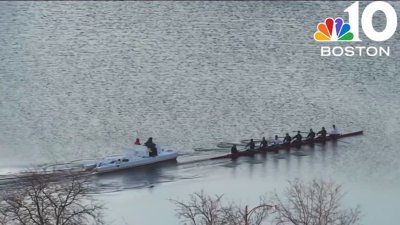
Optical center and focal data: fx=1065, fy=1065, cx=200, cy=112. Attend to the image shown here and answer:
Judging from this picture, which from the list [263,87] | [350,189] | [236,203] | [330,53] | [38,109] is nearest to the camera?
[236,203]

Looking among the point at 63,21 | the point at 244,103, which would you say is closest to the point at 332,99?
the point at 244,103

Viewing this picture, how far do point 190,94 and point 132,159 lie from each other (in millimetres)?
14852

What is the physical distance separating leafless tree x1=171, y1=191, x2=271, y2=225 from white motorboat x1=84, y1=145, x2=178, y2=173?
5037 millimetres

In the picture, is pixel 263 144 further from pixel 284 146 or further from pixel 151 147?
pixel 151 147

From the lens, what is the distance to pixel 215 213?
38.1m

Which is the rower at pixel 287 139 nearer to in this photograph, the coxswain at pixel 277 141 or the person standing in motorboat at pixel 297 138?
the coxswain at pixel 277 141

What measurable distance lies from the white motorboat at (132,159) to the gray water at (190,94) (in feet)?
1.91

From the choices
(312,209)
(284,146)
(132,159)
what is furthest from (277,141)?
(312,209)

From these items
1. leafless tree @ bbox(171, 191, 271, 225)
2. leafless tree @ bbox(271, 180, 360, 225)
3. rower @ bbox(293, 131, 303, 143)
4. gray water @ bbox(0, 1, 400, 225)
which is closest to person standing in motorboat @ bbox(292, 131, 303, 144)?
rower @ bbox(293, 131, 303, 143)

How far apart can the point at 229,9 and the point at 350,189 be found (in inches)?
1701

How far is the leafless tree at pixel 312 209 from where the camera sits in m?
35.0

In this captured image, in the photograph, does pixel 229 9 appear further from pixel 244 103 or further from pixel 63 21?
pixel 244 103

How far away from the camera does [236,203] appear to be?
4538 centimetres

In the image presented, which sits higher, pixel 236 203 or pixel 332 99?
pixel 332 99
